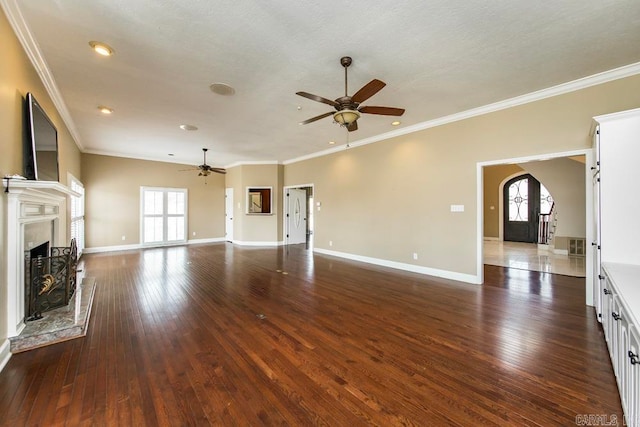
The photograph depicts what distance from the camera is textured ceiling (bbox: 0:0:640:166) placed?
7.34ft

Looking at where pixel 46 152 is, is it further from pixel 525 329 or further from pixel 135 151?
pixel 525 329

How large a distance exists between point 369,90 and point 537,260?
685cm

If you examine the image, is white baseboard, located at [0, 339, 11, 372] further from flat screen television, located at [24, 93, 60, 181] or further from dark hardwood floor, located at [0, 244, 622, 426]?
flat screen television, located at [24, 93, 60, 181]

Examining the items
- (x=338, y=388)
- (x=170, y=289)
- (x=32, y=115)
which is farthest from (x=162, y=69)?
(x=338, y=388)

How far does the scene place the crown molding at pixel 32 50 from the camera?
2.21 meters

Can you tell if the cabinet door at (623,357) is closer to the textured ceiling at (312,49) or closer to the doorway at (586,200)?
the doorway at (586,200)

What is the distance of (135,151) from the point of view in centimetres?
776

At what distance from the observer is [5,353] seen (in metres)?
2.20

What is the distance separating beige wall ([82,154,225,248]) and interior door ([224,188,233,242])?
81cm

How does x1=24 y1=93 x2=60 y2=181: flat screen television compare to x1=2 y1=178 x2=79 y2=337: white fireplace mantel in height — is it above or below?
above

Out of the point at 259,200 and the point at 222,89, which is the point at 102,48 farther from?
the point at 259,200

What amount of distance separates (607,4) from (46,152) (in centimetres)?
614

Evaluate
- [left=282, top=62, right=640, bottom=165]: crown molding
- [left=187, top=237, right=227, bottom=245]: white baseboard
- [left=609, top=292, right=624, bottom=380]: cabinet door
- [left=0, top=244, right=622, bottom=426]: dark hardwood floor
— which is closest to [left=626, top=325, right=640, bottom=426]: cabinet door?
[left=0, top=244, right=622, bottom=426]: dark hardwood floor

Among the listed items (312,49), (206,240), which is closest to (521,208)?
(312,49)
